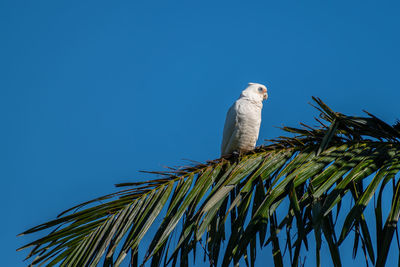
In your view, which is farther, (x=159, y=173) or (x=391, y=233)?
(x=159, y=173)

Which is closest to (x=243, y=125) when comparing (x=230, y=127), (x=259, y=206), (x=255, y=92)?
(x=230, y=127)

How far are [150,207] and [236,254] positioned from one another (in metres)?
0.90

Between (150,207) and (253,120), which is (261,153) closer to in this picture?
(150,207)

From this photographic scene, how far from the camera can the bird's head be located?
19.4 feet

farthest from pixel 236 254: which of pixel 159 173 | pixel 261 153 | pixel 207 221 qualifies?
pixel 261 153

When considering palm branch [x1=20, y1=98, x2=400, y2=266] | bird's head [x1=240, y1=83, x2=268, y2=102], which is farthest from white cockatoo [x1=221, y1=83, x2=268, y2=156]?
palm branch [x1=20, y1=98, x2=400, y2=266]

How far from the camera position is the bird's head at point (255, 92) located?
19.4 ft

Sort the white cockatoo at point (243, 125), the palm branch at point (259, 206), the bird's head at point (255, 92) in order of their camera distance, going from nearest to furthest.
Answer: the palm branch at point (259, 206) → the white cockatoo at point (243, 125) → the bird's head at point (255, 92)

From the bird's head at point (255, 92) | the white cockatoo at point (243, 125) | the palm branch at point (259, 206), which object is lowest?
the palm branch at point (259, 206)

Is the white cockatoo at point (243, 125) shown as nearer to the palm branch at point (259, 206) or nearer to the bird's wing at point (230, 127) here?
the bird's wing at point (230, 127)

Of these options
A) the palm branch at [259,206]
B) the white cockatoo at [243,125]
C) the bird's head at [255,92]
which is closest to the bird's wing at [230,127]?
the white cockatoo at [243,125]

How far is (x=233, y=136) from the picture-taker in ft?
18.6

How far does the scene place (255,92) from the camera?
19.9ft

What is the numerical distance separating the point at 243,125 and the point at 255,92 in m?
0.68
